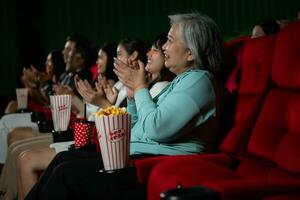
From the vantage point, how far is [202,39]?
90.8 inches

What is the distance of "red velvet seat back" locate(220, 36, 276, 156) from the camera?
2.13 metres

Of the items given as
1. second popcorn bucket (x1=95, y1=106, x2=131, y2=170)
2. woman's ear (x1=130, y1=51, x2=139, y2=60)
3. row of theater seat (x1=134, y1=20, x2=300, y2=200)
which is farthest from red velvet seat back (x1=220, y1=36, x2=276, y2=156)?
woman's ear (x1=130, y1=51, x2=139, y2=60)

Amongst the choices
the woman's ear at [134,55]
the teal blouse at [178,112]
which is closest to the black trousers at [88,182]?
the teal blouse at [178,112]

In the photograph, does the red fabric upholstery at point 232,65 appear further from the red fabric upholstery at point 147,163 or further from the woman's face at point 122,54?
the woman's face at point 122,54

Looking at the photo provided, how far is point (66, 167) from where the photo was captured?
83.4 inches

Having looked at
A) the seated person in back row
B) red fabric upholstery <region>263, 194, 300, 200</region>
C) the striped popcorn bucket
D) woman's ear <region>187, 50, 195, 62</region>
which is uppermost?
woman's ear <region>187, 50, 195, 62</region>

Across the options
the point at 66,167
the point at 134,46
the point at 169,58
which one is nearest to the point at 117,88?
the point at 134,46

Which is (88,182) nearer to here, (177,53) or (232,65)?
(177,53)

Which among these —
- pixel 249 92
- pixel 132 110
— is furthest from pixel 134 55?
pixel 249 92

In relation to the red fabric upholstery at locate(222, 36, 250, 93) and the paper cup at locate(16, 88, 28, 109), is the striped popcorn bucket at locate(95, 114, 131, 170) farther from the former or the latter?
the paper cup at locate(16, 88, 28, 109)

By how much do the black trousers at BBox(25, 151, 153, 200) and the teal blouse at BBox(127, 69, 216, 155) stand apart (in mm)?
203

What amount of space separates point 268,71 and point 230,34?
2.57 metres

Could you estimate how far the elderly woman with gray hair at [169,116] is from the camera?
2070mm

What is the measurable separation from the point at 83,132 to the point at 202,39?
572mm
